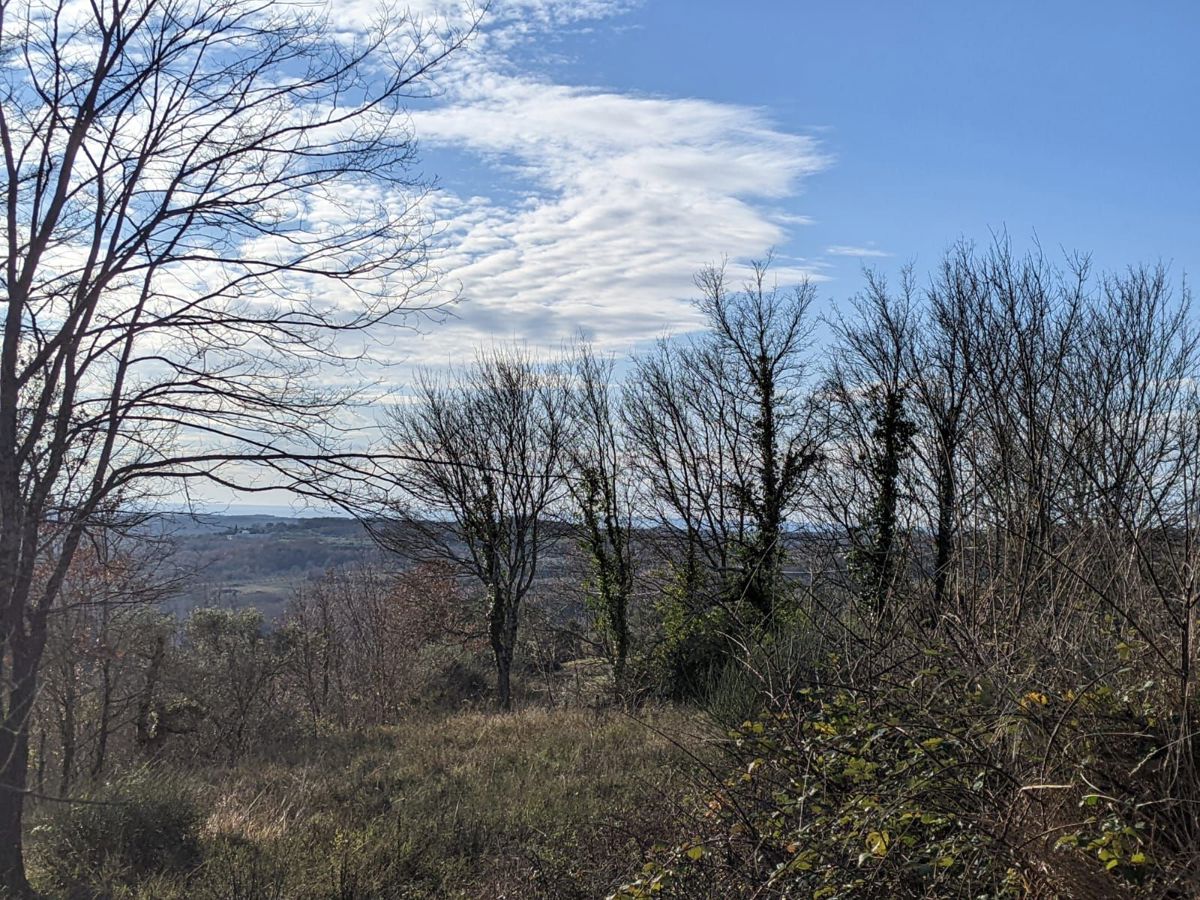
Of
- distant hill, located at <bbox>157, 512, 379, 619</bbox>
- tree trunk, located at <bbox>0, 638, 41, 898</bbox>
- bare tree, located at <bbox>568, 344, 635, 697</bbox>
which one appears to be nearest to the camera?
tree trunk, located at <bbox>0, 638, 41, 898</bbox>

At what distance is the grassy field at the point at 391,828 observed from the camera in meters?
5.86

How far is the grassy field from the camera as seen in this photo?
586 cm

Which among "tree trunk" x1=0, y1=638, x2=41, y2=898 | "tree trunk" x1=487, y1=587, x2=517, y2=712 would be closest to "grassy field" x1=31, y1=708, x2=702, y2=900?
"tree trunk" x1=0, y1=638, x2=41, y2=898

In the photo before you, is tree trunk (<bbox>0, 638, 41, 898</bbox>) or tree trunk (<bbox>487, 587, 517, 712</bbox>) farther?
tree trunk (<bbox>487, 587, 517, 712</bbox>)

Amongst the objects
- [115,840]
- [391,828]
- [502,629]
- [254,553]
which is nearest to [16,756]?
[115,840]

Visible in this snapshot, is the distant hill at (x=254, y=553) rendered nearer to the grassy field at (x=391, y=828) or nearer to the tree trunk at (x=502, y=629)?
the grassy field at (x=391, y=828)

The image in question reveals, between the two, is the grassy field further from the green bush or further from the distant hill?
the distant hill

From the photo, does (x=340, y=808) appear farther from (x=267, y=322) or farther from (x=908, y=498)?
(x=908, y=498)

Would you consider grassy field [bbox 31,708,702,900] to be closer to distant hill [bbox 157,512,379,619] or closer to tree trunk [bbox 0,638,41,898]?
tree trunk [bbox 0,638,41,898]

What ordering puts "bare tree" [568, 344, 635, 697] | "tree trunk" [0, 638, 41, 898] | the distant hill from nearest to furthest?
"tree trunk" [0, 638, 41, 898] < the distant hill < "bare tree" [568, 344, 635, 697]

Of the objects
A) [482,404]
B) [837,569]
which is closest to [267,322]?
[837,569]

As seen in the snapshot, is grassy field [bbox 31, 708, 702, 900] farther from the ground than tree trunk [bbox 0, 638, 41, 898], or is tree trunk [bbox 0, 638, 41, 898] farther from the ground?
tree trunk [bbox 0, 638, 41, 898]

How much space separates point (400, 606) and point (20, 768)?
66.6 feet

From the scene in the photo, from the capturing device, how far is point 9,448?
5102mm
